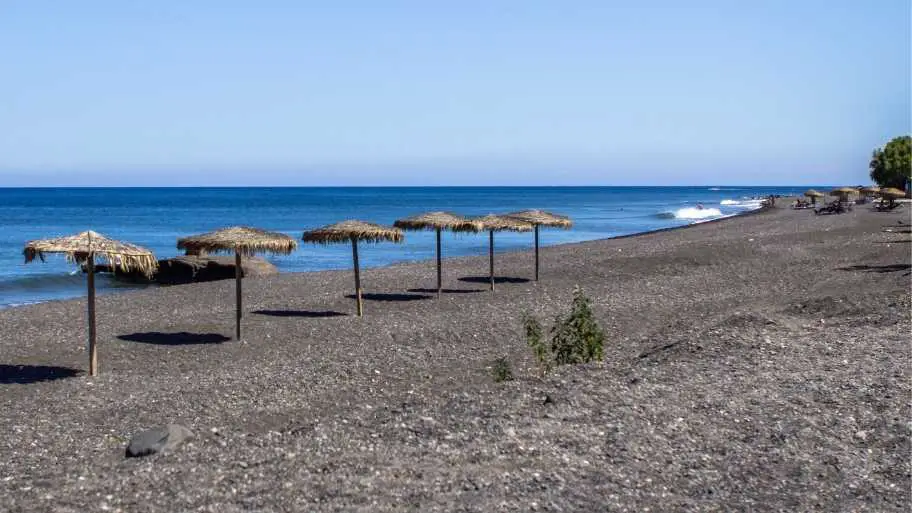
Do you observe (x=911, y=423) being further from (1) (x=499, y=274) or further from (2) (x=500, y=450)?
(1) (x=499, y=274)

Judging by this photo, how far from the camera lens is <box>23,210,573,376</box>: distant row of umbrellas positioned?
42.2 feet

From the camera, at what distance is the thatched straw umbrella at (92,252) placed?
12688 millimetres

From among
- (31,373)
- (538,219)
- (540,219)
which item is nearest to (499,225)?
(538,219)

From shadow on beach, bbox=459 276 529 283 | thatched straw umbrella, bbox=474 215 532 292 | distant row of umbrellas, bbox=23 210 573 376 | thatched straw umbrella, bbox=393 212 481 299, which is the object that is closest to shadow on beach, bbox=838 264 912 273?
distant row of umbrellas, bbox=23 210 573 376

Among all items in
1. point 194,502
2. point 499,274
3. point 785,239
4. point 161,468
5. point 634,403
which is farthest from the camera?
point 785,239

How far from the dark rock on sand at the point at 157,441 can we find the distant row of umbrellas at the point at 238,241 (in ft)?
14.6

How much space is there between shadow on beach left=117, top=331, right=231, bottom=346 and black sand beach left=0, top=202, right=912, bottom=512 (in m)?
0.06

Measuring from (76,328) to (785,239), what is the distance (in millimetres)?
24819

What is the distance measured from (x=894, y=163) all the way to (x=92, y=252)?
73.7 m

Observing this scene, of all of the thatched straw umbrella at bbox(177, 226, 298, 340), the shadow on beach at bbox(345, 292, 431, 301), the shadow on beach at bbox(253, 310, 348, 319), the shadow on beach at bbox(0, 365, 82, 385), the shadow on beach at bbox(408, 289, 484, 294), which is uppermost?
the thatched straw umbrella at bbox(177, 226, 298, 340)

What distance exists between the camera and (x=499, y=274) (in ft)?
85.0

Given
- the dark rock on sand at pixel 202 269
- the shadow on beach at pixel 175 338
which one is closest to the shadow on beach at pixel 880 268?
the shadow on beach at pixel 175 338

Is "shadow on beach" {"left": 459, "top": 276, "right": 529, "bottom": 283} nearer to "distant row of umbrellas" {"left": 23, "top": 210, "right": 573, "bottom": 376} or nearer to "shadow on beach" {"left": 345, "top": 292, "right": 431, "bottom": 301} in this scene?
"distant row of umbrellas" {"left": 23, "top": 210, "right": 573, "bottom": 376}

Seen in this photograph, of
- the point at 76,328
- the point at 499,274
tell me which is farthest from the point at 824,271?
the point at 76,328
